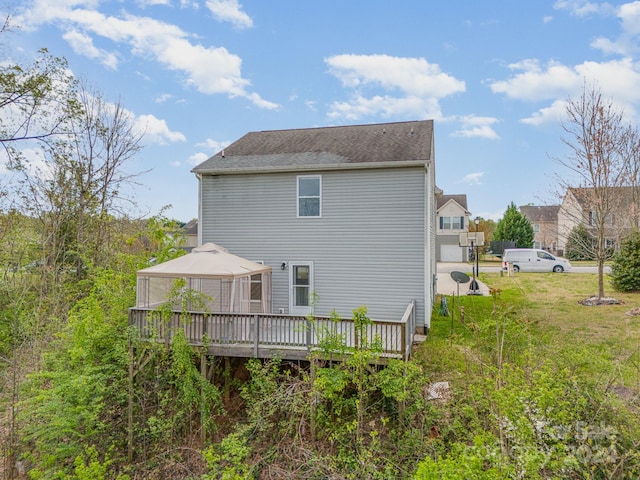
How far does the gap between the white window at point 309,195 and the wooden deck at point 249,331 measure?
139 inches

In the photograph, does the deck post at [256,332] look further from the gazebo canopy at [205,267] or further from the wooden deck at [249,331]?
the gazebo canopy at [205,267]

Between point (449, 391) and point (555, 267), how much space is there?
66.1 feet

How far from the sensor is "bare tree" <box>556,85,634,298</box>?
11.8m

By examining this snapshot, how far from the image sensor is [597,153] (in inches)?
468

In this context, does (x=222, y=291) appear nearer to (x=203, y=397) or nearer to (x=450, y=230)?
(x=203, y=397)

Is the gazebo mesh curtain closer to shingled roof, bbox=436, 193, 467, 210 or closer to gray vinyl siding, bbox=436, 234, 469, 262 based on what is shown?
gray vinyl siding, bbox=436, 234, 469, 262

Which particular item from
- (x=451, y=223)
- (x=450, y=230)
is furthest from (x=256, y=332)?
(x=451, y=223)

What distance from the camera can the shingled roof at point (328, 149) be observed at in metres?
9.53

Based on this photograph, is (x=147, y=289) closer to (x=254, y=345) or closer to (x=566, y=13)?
(x=254, y=345)

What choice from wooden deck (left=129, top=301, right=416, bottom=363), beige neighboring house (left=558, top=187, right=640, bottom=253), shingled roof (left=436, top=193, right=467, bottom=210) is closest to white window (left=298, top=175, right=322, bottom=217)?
wooden deck (left=129, top=301, right=416, bottom=363)

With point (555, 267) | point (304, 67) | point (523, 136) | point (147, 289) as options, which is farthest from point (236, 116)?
point (555, 267)

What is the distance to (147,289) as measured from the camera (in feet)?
27.8

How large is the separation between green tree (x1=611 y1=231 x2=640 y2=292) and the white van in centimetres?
722

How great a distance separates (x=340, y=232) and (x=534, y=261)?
60.0 ft
